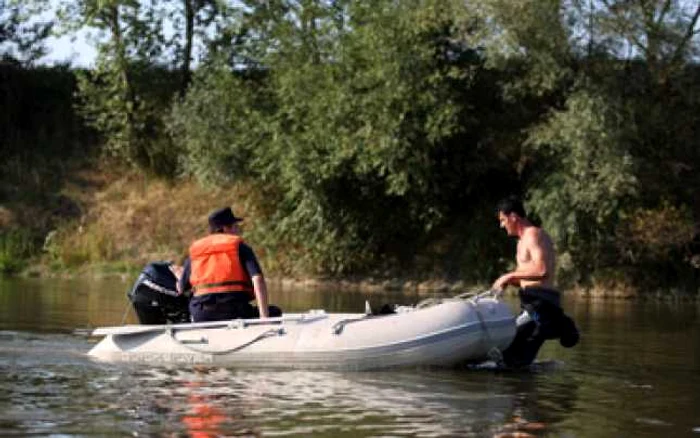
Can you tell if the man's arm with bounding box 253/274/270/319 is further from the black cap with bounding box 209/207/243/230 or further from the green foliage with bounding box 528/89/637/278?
the green foliage with bounding box 528/89/637/278

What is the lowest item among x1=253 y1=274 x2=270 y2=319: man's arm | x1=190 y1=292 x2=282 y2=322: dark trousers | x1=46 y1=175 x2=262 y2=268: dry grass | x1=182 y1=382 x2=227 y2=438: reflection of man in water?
x1=182 y1=382 x2=227 y2=438: reflection of man in water

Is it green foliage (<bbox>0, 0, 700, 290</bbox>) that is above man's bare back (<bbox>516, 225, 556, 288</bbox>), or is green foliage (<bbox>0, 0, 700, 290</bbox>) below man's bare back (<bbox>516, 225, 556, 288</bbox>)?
above

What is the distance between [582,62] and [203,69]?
9.99 metres

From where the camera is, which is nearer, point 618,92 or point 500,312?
point 500,312

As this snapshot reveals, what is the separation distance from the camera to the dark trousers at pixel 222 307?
12.1 metres

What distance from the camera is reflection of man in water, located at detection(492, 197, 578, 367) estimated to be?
11.7 metres

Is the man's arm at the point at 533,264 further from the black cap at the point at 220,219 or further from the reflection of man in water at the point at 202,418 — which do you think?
the reflection of man in water at the point at 202,418

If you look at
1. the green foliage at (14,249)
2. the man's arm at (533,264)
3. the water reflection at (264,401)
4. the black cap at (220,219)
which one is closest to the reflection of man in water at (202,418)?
the water reflection at (264,401)

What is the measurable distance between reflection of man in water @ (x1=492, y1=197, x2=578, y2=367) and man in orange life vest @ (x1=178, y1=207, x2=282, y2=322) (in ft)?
7.08

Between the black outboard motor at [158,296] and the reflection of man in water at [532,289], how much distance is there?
3.05 meters

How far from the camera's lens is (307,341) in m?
11.8

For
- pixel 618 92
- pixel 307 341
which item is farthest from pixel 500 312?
pixel 618 92

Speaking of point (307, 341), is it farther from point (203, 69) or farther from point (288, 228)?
point (203, 69)

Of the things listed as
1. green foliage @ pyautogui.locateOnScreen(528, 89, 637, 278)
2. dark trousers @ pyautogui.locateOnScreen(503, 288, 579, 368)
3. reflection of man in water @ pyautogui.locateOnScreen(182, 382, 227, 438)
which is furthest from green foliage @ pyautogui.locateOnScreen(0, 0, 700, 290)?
reflection of man in water @ pyautogui.locateOnScreen(182, 382, 227, 438)
